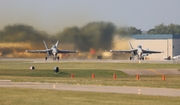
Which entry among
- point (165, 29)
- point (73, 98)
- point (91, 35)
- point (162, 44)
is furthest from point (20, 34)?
point (165, 29)

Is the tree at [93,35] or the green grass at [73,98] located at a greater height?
the tree at [93,35]

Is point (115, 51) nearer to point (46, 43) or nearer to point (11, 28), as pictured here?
point (46, 43)

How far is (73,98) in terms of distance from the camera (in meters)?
28.9

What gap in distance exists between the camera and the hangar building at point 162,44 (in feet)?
447

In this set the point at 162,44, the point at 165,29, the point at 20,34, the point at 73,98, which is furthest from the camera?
the point at 165,29

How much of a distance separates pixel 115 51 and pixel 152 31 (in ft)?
305

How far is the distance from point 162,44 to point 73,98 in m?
111

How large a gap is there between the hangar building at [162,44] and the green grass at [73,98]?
104 metres

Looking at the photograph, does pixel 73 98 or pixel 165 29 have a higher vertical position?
pixel 165 29

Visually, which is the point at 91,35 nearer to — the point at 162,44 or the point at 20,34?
the point at 20,34

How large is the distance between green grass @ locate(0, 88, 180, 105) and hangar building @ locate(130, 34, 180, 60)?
341 ft

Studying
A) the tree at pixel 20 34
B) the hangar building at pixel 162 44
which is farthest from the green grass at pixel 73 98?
the hangar building at pixel 162 44

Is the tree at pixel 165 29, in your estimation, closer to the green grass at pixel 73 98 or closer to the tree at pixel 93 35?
the tree at pixel 93 35

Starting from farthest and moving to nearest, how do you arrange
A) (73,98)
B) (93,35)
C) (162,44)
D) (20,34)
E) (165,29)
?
(165,29) → (162,44) → (93,35) → (20,34) → (73,98)
